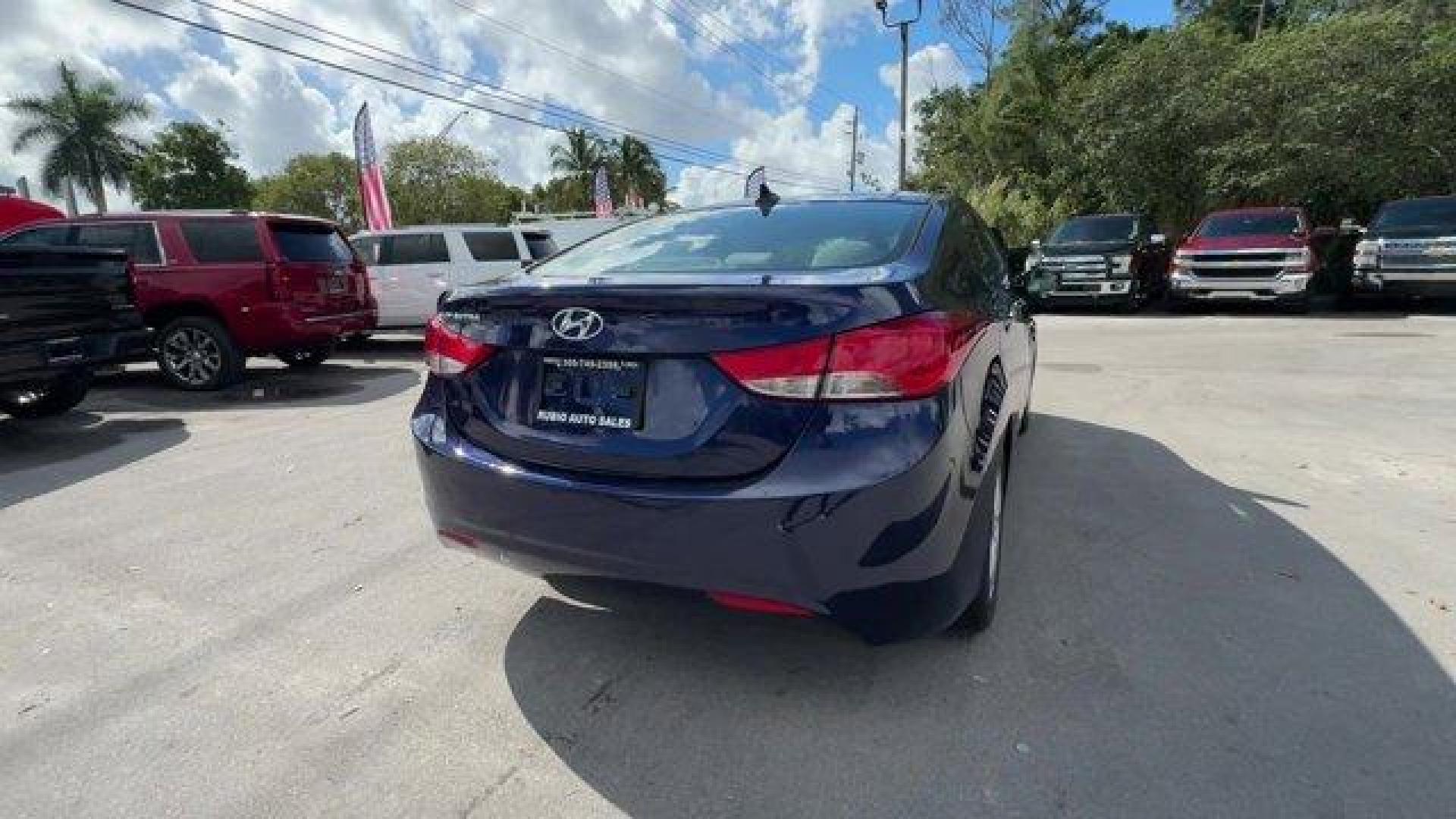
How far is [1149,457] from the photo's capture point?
5.16 m

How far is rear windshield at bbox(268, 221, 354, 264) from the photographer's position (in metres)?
8.36

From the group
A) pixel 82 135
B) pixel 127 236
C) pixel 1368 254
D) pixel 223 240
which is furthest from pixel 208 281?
pixel 82 135

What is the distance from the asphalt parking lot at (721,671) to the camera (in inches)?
86.1

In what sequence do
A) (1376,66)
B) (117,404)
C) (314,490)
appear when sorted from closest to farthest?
(314,490) < (117,404) < (1376,66)

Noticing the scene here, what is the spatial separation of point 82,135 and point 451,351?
4844cm

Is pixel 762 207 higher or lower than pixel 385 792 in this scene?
higher

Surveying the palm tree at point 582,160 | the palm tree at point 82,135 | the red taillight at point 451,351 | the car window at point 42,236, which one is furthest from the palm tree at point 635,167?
the red taillight at point 451,351

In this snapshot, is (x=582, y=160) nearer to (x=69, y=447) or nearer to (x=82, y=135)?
(x=82, y=135)

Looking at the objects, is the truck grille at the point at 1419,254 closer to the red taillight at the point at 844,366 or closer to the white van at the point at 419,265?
the white van at the point at 419,265

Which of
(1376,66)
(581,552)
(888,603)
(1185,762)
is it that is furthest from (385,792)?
(1376,66)

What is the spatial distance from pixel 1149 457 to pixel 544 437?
4.19 metres

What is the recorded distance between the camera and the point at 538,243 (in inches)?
496

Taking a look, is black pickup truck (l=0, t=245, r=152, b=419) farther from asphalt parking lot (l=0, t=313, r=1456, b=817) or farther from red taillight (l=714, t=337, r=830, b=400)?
red taillight (l=714, t=337, r=830, b=400)

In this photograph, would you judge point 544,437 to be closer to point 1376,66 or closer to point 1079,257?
point 1079,257
